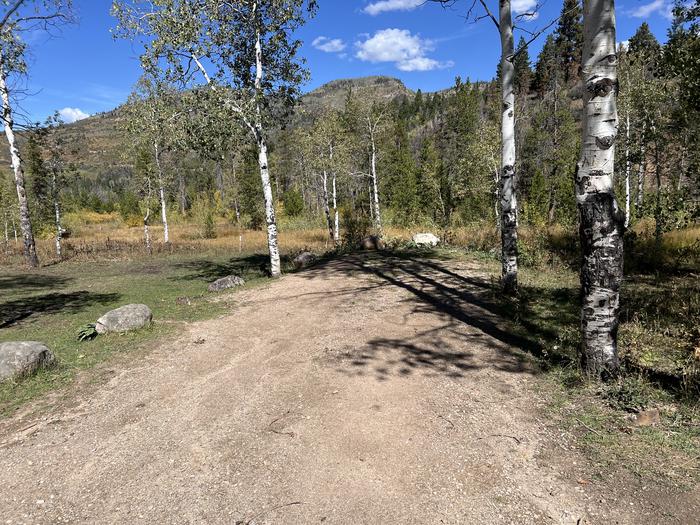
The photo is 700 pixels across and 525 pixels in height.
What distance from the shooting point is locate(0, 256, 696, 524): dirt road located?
360 cm

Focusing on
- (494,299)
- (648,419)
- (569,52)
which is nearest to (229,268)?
(494,299)

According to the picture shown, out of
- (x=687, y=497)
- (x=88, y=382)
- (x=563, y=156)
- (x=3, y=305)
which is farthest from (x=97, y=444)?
(x=563, y=156)

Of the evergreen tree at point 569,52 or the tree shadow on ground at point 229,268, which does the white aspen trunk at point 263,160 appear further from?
the evergreen tree at point 569,52

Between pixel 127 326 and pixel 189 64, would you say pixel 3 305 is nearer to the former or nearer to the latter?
pixel 127 326

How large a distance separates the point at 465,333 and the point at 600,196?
3.38 m

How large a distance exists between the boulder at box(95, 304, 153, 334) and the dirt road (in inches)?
66.7

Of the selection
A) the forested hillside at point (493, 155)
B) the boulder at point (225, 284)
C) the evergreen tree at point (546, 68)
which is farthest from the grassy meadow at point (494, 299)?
the evergreen tree at point (546, 68)

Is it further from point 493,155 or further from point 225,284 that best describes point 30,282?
point 493,155

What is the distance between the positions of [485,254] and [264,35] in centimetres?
1110

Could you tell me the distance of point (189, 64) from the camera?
44.2 feet

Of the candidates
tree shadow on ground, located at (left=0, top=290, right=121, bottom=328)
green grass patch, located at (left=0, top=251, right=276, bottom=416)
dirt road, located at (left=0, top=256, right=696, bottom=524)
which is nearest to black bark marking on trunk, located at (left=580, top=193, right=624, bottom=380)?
dirt road, located at (left=0, top=256, right=696, bottom=524)

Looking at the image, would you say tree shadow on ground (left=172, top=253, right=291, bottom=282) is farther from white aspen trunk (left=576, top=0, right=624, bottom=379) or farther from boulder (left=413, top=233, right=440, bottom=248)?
white aspen trunk (left=576, top=0, right=624, bottom=379)

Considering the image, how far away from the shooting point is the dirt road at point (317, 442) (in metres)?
A: 3.60

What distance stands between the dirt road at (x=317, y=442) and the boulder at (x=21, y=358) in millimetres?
→ 1337
